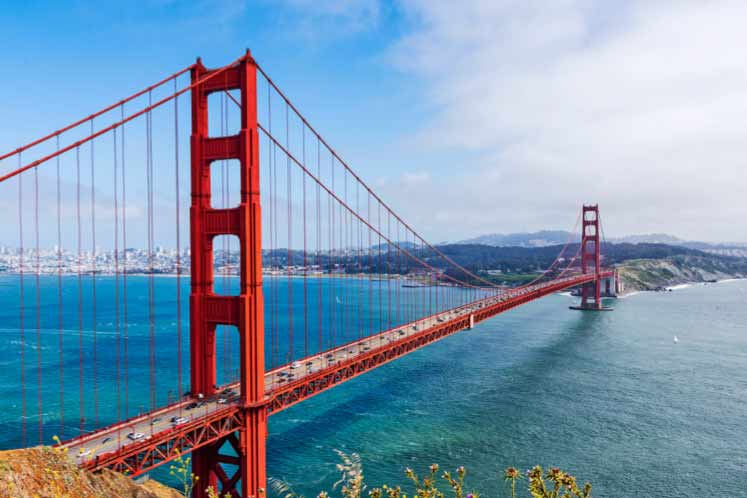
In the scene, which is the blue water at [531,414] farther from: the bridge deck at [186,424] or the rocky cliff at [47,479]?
the rocky cliff at [47,479]

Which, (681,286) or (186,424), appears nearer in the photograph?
(186,424)

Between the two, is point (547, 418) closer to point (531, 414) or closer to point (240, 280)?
point (531, 414)

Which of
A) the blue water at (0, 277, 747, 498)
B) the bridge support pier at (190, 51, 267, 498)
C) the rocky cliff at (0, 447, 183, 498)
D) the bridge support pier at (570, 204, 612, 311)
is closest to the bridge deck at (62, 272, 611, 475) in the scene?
the bridge support pier at (190, 51, 267, 498)

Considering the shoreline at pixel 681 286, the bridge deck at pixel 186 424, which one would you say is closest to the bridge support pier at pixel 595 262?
the shoreline at pixel 681 286

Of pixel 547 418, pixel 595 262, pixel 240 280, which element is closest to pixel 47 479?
pixel 240 280

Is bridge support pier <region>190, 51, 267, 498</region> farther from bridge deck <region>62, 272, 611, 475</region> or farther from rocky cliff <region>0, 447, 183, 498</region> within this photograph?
rocky cliff <region>0, 447, 183, 498</region>

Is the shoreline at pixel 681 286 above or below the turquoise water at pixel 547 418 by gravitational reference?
above
